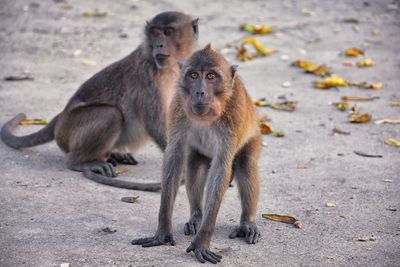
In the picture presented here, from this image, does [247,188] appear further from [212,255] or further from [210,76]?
[210,76]

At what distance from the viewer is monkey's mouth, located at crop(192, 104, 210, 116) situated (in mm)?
4613

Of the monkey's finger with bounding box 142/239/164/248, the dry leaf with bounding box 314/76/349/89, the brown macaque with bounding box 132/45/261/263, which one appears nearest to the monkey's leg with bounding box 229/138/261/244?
the brown macaque with bounding box 132/45/261/263

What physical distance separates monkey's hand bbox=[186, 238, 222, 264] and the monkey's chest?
2.17ft

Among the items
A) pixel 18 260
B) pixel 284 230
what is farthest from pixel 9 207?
pixel 284 230

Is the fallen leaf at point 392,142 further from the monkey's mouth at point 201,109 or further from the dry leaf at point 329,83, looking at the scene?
the monkey's mouth at point 201,109

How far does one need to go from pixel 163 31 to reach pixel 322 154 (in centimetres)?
202

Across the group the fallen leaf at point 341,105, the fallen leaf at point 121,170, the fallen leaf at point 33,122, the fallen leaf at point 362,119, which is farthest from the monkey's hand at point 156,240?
the fallen leaf at point 341,105

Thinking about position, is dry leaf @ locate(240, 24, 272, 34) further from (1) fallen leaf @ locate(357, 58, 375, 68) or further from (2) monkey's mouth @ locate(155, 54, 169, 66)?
(2) monkey's mouth @ locate(155, 54, 169, 66)

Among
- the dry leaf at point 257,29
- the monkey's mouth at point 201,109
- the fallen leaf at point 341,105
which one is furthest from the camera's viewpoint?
the dry leaf at point 257,29

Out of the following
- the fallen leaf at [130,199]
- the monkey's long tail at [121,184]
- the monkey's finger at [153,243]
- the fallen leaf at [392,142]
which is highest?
the monkey's finger at [153,243]

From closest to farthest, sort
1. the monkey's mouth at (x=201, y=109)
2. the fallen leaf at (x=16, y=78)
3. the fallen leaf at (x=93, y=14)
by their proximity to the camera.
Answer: the monkey's mouth at (x=201, y=109) → the fallen leaf at (x=16, y=78) → the fallen leaf at (x=93, y=14)

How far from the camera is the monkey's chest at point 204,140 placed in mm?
4809

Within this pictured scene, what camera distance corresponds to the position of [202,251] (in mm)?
4551

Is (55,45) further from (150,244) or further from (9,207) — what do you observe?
(150,244)
